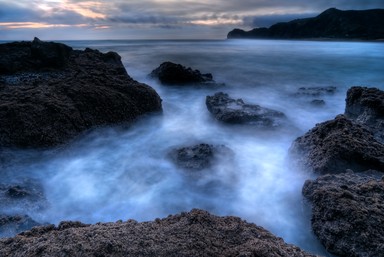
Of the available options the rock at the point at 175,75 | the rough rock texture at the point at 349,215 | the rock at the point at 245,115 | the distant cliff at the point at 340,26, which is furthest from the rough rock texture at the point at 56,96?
the distant cliff at the point at 340,26

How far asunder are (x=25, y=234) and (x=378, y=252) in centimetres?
314

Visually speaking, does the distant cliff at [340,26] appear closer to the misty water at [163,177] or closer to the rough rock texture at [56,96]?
the misty water at [163,177]

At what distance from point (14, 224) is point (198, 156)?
2923 mm

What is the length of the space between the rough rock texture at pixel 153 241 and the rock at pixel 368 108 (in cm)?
379

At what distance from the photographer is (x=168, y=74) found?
483 inches

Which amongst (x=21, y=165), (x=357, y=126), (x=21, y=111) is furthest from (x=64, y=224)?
(x=357, y=126)

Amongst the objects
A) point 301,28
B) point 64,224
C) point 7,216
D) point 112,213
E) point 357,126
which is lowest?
point 112,213

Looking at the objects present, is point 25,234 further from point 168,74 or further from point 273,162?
point 168,74

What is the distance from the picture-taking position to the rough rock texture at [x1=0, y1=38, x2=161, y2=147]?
A: 5375mm

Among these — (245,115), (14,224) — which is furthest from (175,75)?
(14,224)

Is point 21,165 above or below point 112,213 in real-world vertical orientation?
above

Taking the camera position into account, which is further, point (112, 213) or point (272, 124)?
point (272, 124)

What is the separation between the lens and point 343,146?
169 inches

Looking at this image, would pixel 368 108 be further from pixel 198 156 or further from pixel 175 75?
pixel 175 75
